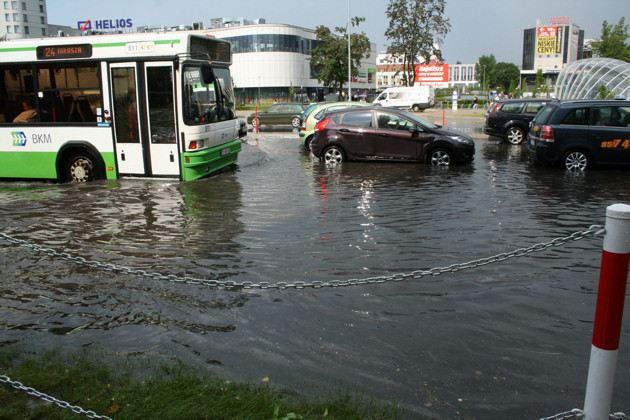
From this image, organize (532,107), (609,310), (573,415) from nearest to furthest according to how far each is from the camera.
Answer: (609,310) < (573,415) < (532,107)

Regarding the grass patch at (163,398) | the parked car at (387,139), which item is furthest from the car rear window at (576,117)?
the grass patch at (163,398)

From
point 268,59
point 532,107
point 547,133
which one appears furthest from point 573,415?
point 268,59

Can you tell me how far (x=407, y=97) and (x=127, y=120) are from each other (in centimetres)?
4063

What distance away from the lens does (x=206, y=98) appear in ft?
38.6

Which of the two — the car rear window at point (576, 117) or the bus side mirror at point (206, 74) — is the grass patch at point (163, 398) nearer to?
the bus side mirror at point (206, 74)

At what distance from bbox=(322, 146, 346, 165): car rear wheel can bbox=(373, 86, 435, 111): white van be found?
116 feet

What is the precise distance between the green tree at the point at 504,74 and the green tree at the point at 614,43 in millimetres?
111032

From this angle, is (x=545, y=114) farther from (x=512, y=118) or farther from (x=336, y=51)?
(x=336, y=51)

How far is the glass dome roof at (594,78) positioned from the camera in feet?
111

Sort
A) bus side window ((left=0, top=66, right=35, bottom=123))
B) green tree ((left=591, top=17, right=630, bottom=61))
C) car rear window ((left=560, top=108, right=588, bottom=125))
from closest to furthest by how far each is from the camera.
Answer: bus side window ((left=0, top=66, right=35, bottom=123)) < car rear window ((left=560, top=108, right=588, bottom=125)) < green tree ((left=591, top=17, right=630, bottom=61))

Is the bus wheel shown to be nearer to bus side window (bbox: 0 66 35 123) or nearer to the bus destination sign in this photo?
bus side window (bbox: 0 66 35 123)

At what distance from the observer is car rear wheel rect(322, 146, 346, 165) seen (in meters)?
14.8

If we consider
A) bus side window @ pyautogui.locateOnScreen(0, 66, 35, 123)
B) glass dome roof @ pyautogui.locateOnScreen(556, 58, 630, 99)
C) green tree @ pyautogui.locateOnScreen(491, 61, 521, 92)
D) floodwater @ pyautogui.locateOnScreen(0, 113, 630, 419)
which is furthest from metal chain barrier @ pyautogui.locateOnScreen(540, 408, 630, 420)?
green tree @ pyautogui.locateOnScreen(491, 61, 521, 92)

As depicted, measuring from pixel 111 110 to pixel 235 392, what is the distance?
953 centimetres
